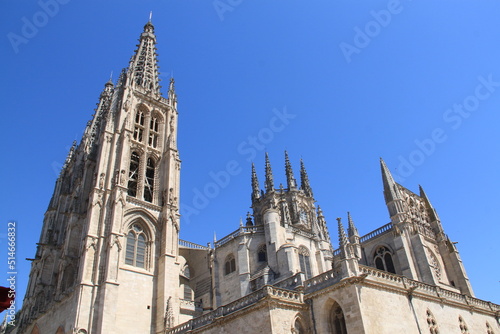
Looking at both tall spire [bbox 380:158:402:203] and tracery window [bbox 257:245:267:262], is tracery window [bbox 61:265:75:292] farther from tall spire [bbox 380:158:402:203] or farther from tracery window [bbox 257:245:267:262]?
tall spire [bbox 380:158:402:203]

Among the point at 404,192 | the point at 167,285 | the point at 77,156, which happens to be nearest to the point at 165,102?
the point at 77,156

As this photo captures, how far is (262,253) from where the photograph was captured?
33.4 meters

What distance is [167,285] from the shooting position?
27.7 metres

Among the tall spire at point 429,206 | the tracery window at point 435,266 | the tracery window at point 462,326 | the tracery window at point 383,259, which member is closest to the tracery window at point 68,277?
the tracery window at point 383,259

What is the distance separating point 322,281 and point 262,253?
49.6 ft

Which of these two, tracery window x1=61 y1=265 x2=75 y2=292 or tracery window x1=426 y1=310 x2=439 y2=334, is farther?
tracery window x1=61 y1=265 x2=75 y2=292

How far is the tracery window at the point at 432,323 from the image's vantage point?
61.2 ft

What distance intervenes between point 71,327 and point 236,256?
13.8 m

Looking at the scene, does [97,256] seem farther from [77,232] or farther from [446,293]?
[446,293]

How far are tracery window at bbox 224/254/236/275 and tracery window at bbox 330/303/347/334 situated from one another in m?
16.9

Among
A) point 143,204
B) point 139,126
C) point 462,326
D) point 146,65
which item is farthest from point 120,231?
point 462,326

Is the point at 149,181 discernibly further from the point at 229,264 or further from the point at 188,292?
the point at 188,292

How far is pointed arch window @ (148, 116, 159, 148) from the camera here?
3690cm

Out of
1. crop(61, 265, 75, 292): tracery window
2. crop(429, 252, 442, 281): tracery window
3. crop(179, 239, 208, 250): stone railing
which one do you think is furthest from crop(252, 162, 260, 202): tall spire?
crop(61, 265, 75, 292): tracery window
